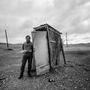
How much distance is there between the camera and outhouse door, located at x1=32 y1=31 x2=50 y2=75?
5.46m

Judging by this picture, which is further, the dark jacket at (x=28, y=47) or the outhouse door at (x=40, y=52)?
the outhouse door at (x=40, y=52)

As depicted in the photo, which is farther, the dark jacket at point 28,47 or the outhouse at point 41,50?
the outhouse at point 41,50

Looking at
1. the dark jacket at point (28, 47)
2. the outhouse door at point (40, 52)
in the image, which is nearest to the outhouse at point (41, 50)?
the outhouse door at point (40, 52)

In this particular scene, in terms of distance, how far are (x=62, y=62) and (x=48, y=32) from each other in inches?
156

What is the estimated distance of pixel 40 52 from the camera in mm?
5734

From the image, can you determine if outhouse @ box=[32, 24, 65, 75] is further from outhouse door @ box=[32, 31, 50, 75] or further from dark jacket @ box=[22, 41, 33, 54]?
dark jacket @ box=[22, 41, 33, 54]

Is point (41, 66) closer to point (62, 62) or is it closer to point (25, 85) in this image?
point (25, 85)

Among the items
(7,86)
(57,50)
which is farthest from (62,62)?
(7,86)

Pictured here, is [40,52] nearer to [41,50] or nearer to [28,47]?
[41,50]

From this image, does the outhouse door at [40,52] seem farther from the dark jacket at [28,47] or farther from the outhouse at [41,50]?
the dark jacket at [28,47]

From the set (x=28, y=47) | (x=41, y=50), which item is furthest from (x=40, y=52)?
(x=28, y=47)

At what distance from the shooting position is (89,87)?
3941mm

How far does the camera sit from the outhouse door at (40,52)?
5465mm

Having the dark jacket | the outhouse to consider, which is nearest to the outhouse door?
the outhouse
